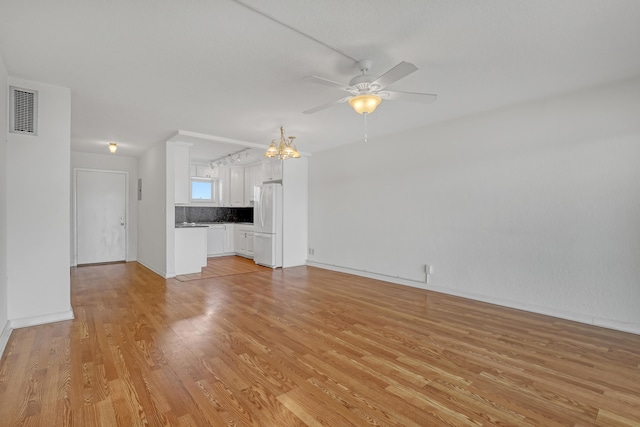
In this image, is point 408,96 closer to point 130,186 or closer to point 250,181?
point 250,181

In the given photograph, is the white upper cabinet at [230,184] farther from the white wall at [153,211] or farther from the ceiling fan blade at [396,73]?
the ceiling fan blade at [396,73]

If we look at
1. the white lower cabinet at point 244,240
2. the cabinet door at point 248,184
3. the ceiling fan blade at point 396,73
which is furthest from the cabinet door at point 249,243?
the ceiling fan blade at point 396,73

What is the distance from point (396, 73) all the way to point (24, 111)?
3.66m

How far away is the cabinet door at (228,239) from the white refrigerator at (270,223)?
1800 millimetres

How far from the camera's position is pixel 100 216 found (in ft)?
22.7

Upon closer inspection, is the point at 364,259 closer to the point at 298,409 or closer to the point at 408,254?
the point at 408,254

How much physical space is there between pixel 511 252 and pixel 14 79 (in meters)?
5.79

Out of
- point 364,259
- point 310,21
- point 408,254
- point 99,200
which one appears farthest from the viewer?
point 99,200

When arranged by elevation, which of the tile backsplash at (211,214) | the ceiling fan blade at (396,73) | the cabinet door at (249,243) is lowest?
the cabinet door at (249,243)

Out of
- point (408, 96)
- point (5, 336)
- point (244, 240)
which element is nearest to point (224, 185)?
point (244, 240)

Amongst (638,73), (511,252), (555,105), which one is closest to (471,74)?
(555,105)

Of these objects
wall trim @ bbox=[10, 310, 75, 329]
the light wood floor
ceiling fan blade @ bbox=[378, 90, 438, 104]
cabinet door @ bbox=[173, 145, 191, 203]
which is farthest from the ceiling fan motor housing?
cabinet door @ bbox=[173, 145, 191, 203]

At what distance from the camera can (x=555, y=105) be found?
354 centimetres

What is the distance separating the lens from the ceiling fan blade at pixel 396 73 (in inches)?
84.4
